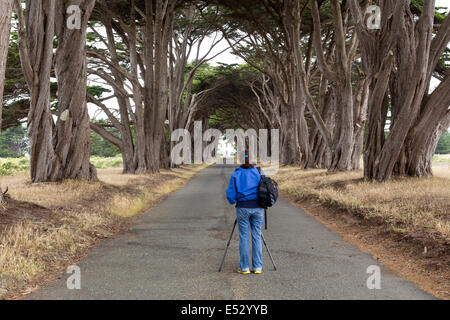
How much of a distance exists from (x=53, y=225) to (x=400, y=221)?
631cm

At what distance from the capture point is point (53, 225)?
700 cm

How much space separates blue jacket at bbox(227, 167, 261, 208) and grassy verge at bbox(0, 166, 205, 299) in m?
2.68

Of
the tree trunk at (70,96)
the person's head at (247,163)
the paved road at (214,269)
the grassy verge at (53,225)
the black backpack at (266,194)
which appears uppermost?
the tree trunk at (70,96)

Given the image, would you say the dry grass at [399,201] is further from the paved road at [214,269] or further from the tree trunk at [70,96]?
the tree trunk at [70,96]

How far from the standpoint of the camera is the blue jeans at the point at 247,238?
17.8 ft

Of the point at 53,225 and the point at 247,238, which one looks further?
A: the point at 53,225

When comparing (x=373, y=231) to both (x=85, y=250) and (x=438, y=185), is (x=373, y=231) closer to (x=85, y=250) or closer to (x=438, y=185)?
(x=438, y=185)

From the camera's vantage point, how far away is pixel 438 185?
35.2 feet

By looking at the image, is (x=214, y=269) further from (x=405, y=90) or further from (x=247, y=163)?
(x=405, y=90)

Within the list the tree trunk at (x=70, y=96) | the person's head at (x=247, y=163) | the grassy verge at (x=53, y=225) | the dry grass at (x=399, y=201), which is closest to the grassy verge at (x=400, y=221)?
the dry grass at (x=399, y=201)

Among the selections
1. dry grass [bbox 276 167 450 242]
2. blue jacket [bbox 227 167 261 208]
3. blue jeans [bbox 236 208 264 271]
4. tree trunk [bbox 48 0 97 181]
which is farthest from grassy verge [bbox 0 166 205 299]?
dry grass [bbox 276 167 450 242]

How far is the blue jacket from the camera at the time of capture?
544cm

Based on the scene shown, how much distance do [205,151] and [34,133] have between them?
61.3 meters

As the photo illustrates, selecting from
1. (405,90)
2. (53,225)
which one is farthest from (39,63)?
(405,90)
